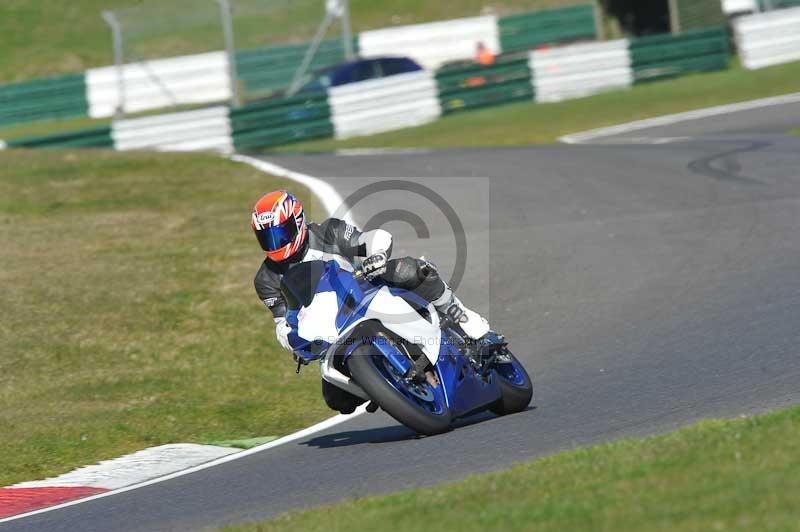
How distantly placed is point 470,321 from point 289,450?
4.61 feet

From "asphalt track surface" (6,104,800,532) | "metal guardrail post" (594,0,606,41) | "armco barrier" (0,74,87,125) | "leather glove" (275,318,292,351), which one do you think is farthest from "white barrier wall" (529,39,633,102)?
"leather glove" (275,318,292,351)

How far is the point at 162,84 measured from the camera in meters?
34.3

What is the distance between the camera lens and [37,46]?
4388cm

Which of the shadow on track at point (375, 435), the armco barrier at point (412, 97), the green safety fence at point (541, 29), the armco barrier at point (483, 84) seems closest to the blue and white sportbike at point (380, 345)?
the shadow on track at point (375, 435)

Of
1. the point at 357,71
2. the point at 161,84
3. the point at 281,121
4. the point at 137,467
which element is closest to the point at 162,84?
the point at 161,84

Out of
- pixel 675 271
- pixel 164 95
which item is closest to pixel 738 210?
pixel 675 271

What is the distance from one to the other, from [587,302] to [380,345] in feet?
13.7

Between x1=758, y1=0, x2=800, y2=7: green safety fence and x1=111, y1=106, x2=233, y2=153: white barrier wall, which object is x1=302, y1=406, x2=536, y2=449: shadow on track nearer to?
x1=111, y1=106, x2=233, y2=153: white barrier wall

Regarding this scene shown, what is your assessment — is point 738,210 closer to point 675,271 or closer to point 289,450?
point 675,271

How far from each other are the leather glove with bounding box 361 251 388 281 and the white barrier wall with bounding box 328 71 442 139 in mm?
17690

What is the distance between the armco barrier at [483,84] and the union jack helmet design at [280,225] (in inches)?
727

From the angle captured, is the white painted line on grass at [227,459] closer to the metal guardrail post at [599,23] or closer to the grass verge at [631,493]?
the grass verge at [631,493]

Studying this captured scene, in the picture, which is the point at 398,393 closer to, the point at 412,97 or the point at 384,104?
the point at 384,104

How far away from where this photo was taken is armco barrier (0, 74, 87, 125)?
112 ft
